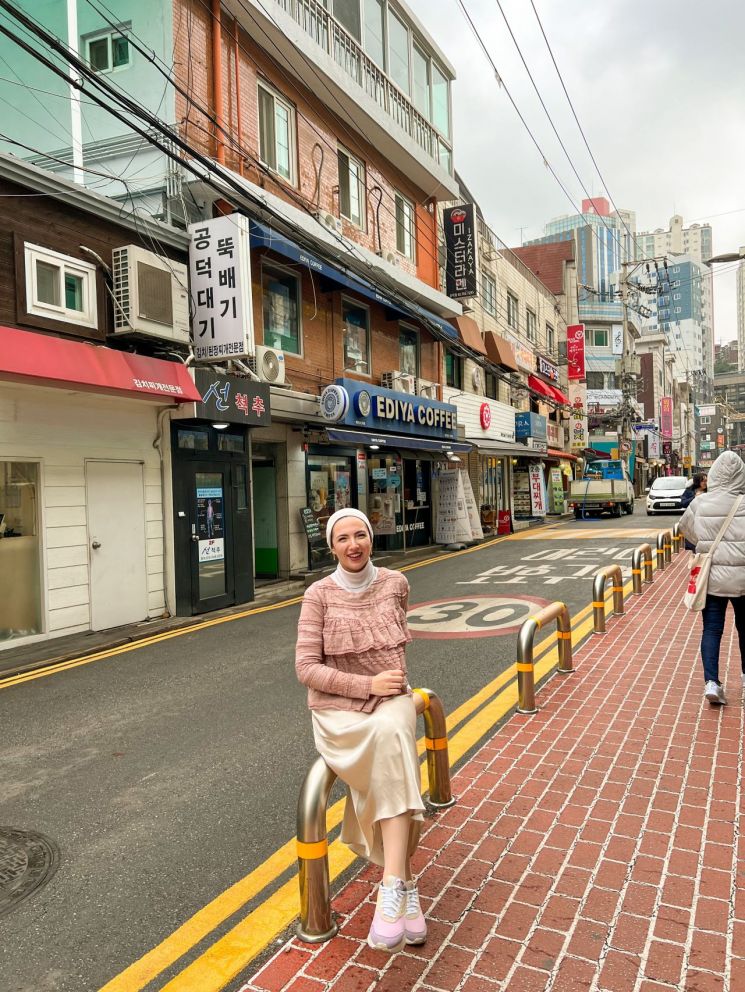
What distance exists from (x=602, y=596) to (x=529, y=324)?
24.8 metres

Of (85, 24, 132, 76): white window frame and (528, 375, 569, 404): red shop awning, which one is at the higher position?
(85, 24, 132, 76): white window frame

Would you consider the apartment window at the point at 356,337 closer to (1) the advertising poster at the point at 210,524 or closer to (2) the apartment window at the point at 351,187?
(2) the apartment window at the point at 351,187

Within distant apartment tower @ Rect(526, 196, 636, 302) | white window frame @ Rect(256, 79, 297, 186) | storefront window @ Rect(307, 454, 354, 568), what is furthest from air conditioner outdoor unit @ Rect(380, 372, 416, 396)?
distant apartment tower @ Rect(526, 196, 636, 302)

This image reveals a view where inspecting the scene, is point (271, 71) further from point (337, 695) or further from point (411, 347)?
point (337, 695)

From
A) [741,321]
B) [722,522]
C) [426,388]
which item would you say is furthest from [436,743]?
[741,321]

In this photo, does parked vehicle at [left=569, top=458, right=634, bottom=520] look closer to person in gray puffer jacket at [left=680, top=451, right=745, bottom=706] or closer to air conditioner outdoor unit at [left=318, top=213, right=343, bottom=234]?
air conditioner outdoor unit at [left=318, top=213, right=343, bottom=234]

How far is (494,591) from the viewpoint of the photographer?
36.3 ft

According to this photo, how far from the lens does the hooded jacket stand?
201 inches

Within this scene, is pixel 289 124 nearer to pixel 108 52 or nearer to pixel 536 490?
pixel 108 52

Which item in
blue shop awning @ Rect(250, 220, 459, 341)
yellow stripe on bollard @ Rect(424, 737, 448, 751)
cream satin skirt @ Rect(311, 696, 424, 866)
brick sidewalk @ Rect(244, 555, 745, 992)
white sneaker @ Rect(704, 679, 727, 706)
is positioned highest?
blue shop awning @ Rect(250, 220, 459, 341)

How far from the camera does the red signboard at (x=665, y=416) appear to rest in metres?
70.8

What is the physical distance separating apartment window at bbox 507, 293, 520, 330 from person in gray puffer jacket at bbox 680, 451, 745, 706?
23288 millimetres

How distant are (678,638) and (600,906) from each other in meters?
5.33

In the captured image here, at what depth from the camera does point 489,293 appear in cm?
2545
